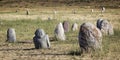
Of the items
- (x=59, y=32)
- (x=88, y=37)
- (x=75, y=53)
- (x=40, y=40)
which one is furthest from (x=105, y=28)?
(x=88, y=37)

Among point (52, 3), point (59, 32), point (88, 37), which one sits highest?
point (88, 37)

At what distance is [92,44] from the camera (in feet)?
57.9

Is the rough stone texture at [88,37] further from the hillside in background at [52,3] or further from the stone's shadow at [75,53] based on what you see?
the hillside in background at [52,3]

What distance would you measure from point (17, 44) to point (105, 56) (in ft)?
20.3

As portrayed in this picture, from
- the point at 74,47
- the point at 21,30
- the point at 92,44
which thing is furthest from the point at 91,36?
the point at 21,30

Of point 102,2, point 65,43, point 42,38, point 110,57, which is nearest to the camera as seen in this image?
point 110,57

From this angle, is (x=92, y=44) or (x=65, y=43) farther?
(x=65, y=43)

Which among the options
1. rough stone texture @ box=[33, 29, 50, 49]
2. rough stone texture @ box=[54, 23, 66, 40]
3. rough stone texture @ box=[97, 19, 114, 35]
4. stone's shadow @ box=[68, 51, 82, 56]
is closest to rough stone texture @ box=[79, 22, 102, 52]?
stone's shadow @ box=[68, 51, 82, 56]

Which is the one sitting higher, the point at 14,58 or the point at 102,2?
the point at 14,58

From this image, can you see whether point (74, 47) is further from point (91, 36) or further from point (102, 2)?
point (102, 2)

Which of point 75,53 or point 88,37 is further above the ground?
point 88,37

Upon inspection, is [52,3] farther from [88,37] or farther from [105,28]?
[88,37]

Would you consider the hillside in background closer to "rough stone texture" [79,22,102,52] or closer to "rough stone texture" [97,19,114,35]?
"rough stone texture" [97,19,114,35]

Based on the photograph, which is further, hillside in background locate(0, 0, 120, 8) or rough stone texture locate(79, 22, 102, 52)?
hillside in background locate(0, 0, 120, 8)
